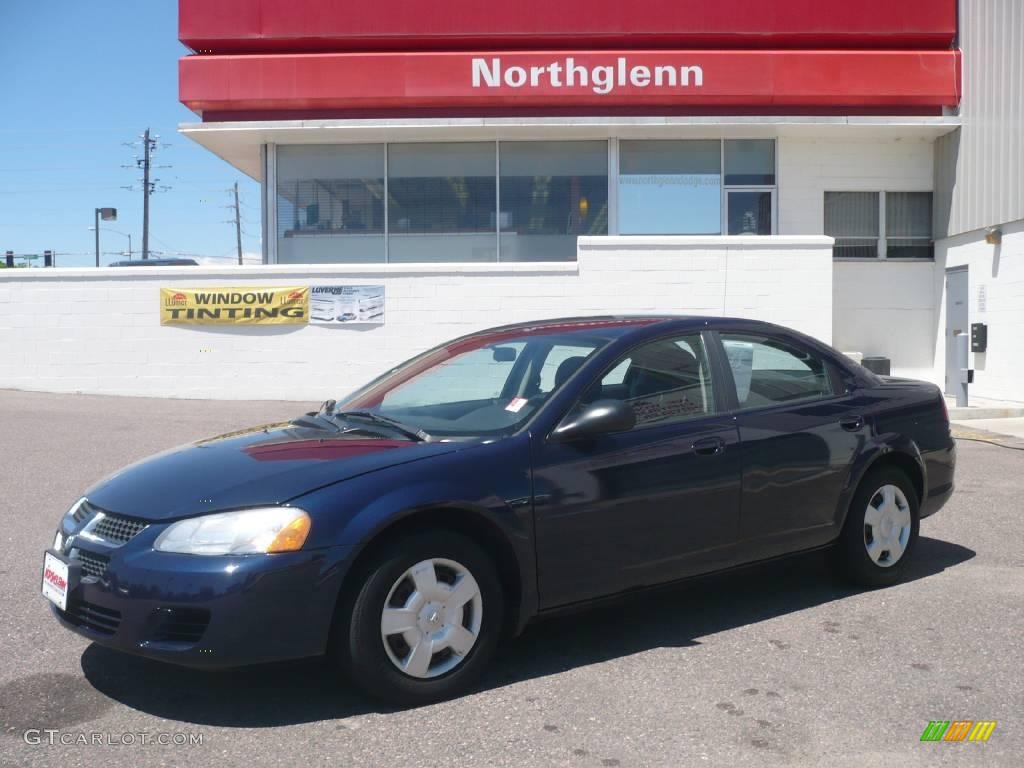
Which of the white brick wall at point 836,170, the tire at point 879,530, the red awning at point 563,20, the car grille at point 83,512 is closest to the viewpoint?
the car grille at point 83,512

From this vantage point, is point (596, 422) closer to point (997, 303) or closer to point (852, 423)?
point (852, 423)

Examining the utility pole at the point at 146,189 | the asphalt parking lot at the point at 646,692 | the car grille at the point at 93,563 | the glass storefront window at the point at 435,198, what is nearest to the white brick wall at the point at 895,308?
the glass storefront window at the point at 435,198

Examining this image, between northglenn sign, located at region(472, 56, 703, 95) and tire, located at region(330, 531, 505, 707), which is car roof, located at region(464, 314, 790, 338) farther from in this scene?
northglenn sign, located at region(472, 56, 703, 95)

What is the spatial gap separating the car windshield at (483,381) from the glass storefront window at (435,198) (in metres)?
13.1

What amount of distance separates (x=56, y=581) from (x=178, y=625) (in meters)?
0.74

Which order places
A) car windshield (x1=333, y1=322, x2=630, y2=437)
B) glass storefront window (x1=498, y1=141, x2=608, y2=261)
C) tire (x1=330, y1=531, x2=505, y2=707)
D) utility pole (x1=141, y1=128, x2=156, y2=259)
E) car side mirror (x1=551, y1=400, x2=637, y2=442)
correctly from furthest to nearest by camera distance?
utility pole (x1=141, y1=128, x2=156, y2=259), glass storefront window (x1=498, y1=141, x2=608, y2=261), car windshield (x1=333, y1=322, x2=630, y2=437), car side mirror (x1=551, y1=400, x2=637, y2=442), tire (x1=330, y1=531, x2=505, y2=707)

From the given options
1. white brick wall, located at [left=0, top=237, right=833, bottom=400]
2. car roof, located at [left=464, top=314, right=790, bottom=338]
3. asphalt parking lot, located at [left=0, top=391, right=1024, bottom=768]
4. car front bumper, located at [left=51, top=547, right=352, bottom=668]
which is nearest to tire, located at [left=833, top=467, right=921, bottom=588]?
asphalt parking lot, located at [left=0, top=391, right=1024, bottom=768]

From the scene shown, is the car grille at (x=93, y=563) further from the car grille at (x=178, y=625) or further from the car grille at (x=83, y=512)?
the car grille at (x=178, y=625)

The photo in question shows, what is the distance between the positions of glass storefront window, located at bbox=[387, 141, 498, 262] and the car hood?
1407 centimetres

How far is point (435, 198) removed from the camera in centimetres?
1869

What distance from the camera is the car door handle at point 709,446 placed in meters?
4.95

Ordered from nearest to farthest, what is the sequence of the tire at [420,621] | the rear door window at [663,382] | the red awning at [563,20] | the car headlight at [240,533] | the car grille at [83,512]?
the car headlight at [240,533] → the tire at [420,621] → the car grille at [83,512] → the rear door window at [663,382] → the red awning at [563,20]

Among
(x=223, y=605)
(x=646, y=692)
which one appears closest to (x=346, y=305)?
(x=646, y=692)

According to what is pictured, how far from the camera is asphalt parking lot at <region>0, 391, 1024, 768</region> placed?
3.76 m
